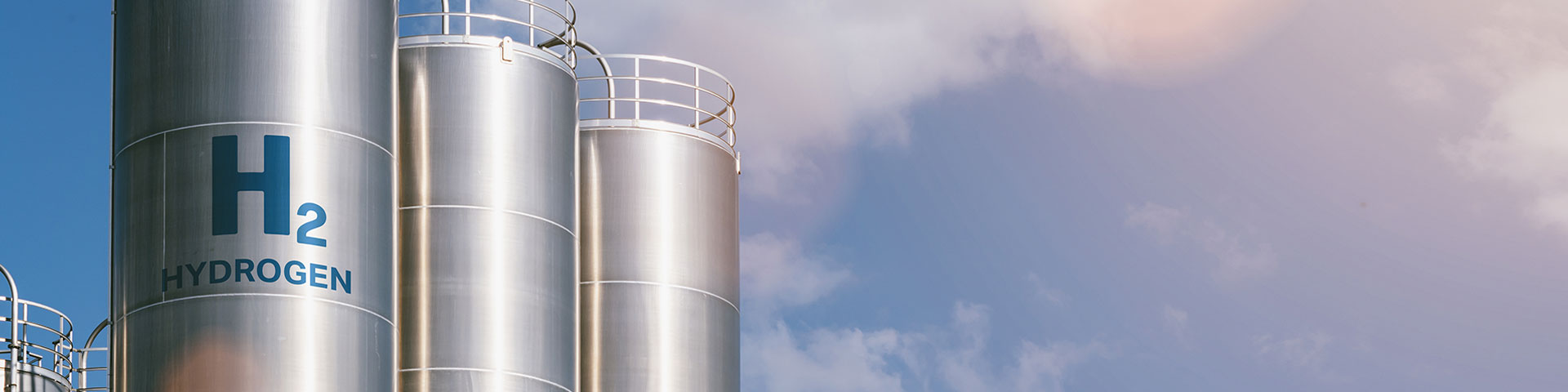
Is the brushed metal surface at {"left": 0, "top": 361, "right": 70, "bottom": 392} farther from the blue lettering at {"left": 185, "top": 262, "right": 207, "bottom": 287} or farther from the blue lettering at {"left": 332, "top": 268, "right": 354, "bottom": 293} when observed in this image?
the blue lettering at {"left": 332, "top": 268, "right": 354, "bottom": 293}

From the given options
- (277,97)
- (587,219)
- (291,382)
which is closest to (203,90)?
(277,97)

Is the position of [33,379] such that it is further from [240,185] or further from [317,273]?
[317,273]

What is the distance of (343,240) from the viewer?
28.9 metres

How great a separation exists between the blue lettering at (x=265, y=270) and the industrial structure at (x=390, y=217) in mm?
52

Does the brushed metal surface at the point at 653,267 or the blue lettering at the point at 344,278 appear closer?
the blue lettering at the point at 344,278

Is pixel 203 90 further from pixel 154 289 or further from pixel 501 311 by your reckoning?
pixel 501 311

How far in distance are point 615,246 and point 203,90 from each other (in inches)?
347

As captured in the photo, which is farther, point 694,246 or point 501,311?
point 694,246

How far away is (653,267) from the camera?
36.3 m

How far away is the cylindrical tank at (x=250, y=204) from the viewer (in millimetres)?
27984

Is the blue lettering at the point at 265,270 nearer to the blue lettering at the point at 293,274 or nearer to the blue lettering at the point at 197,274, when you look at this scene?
the blue lettering at the point at 293,274

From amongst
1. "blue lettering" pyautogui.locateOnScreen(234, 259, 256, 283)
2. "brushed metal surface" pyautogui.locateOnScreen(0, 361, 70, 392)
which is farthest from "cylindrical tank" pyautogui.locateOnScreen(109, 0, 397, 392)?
"brushed metal surface" pyautogui.locateOnScreen(0, 361, 70, 392)

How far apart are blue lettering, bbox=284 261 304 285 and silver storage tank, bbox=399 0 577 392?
3432 mm

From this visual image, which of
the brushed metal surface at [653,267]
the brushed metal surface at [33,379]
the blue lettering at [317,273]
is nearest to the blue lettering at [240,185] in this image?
the blue lettering at [317,273]
